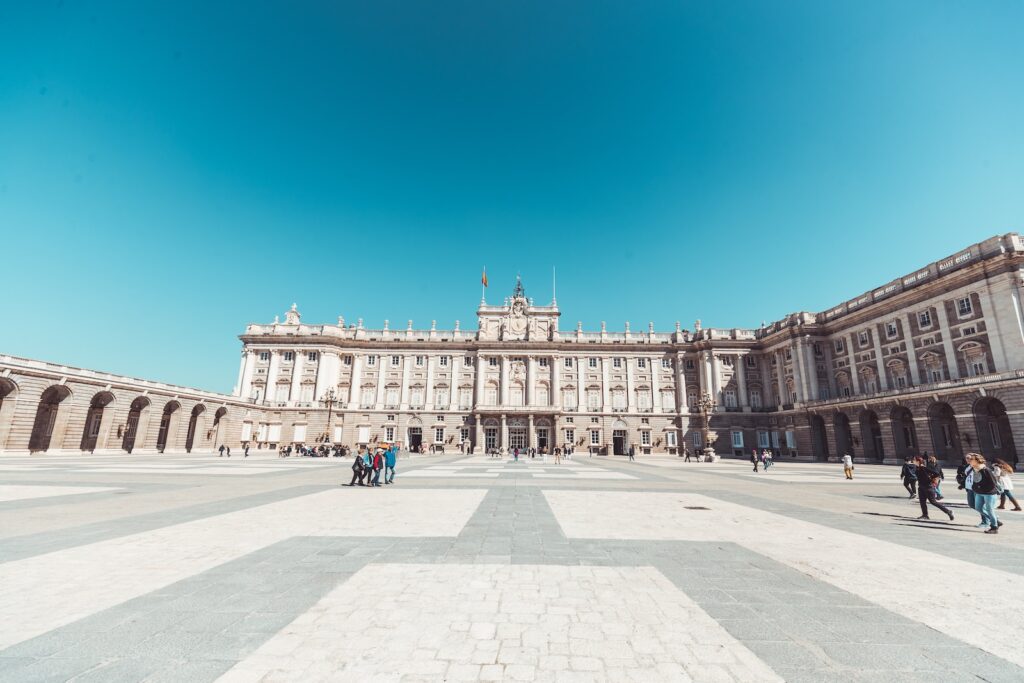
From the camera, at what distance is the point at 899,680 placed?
3232mm

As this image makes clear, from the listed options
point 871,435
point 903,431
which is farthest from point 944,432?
point 871,435

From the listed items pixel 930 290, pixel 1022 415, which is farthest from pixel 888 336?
pixel 1022 415

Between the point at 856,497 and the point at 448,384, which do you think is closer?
the point at 856,497

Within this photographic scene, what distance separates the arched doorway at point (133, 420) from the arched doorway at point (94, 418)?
72.7 inches

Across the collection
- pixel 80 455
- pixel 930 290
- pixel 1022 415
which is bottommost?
pixel 80 455

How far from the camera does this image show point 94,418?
38.6m

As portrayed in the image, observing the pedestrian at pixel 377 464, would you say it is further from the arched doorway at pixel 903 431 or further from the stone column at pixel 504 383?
the arched doorway at pixel 903 431

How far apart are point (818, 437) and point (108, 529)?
181 feet

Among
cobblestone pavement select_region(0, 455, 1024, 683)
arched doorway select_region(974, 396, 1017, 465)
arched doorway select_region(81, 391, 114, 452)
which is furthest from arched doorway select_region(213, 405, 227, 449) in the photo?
arched doorway select_region(974, 396, 1017, 465)

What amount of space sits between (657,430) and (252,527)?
53.5 meters

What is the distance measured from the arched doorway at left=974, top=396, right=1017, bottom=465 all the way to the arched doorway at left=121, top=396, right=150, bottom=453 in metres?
65.5

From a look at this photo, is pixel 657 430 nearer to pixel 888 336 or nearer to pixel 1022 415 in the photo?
pixel 888 336

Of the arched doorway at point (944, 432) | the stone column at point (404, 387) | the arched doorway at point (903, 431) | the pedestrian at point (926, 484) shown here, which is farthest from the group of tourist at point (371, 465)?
the arched doorway at point (903, 431)

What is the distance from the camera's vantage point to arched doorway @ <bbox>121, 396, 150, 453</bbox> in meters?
38.3
